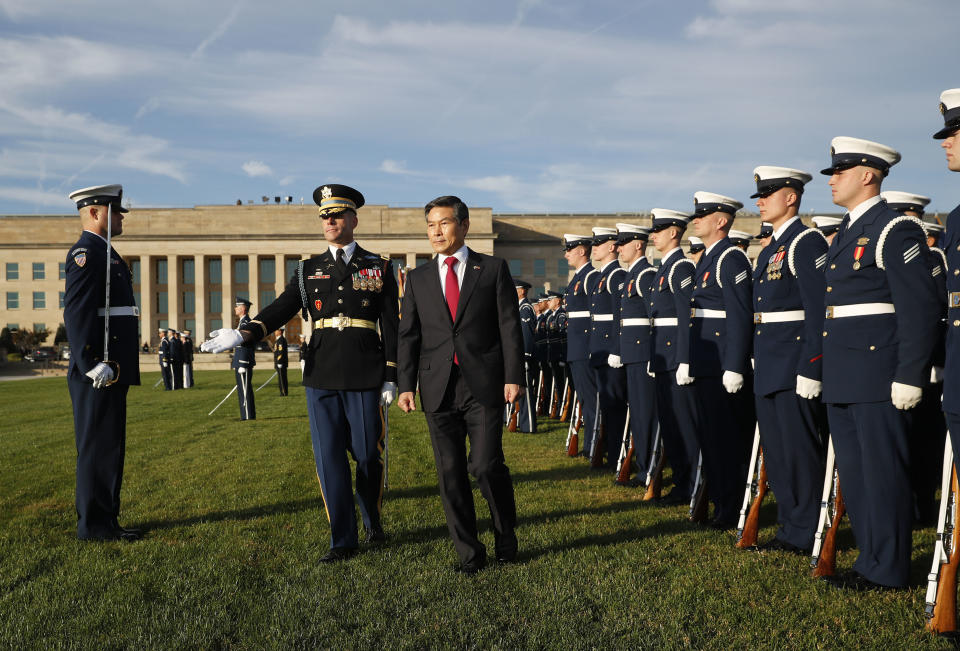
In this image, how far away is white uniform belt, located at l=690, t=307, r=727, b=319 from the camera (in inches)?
263

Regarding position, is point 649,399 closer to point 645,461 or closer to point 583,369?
point 645,461

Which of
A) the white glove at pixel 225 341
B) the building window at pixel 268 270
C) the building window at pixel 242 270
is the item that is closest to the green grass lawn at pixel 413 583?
the white glove at pixel 225 341

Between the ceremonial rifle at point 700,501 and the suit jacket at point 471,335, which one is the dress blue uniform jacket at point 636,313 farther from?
the suit jacket at point 471,335

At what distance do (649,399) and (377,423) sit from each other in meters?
3.45

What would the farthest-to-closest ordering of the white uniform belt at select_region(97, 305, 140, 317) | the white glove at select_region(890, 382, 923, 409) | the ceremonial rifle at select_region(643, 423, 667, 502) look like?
the ceremonial rifle at select_region(643, 423, 667, 502) → the white uniform belt at select_region(97, 305, 140, 317) → the white glove at select_region(890, 382, 923, 409)

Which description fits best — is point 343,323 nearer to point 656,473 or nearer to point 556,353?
point 656,473

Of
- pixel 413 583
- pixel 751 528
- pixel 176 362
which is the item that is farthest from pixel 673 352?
pixel 176 362

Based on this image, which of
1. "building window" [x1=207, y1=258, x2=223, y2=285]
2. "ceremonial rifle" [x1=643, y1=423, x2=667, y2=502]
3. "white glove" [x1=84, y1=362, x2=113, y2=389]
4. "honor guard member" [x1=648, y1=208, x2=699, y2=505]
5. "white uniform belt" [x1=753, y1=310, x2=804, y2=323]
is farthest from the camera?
"building window" [x1=207, y1=258, x2=223, y2=285]

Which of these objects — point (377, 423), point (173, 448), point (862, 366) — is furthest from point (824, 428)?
point (173, 448)

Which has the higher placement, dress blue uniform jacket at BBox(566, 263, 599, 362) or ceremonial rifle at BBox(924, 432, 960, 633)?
dress blue uniform jacket at BBox(566, 263, 599, 362)

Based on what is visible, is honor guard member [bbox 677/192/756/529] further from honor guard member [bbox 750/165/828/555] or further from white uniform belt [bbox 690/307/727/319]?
honor guard member [bbox 750/165/828/555]

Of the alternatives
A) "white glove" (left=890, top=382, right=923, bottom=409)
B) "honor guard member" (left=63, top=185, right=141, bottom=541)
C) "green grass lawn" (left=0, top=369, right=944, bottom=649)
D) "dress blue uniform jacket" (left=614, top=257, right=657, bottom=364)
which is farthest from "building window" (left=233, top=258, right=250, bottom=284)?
"white glove" (left=890, top=382, right=923, bottom=409)

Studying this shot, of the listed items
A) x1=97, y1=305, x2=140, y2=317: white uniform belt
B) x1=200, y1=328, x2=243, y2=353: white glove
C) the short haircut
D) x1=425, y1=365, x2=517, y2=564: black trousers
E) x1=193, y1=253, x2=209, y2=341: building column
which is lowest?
x1=425, y1=365, x2=517, y2=564: black trousers

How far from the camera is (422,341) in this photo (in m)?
5.62
